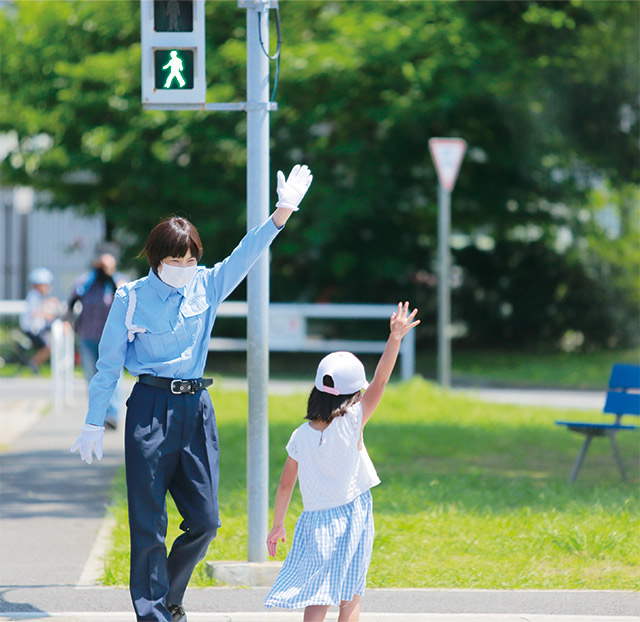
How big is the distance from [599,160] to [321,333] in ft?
18.8

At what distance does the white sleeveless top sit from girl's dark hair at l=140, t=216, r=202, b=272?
0.86 meters

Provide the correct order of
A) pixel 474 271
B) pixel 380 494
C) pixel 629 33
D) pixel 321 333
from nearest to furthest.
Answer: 1. pixel 380 494
2. pixel 629 33
3. pixel 321 333
4. pixel 474 271

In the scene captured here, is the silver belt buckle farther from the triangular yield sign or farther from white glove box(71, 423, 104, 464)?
the triangular yield sign

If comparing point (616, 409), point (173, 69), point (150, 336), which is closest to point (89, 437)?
point (150, 336)

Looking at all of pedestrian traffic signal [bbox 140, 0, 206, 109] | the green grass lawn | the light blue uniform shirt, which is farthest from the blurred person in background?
the light blue uniform shirt

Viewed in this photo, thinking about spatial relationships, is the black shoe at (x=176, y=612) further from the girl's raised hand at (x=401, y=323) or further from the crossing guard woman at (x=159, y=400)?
the girl's raised hand at (x=401, y=323)

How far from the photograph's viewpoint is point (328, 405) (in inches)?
168

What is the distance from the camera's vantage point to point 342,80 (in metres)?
18.7

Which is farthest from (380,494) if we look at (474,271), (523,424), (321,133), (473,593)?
(474,271)

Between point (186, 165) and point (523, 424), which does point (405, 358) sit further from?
point (186, 165)

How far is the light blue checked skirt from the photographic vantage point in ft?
13.8

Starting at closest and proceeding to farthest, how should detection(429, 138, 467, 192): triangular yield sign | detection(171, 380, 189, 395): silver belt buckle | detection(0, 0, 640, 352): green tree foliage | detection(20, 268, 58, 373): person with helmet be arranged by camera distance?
detection(171, 380, 189, 395): silver belt buckle, detection(429, 138, 467, 192): triangular yield sign, detection(20, 268, 58, 373): person with helmet, detection(0, 0, 640, 352): green tree foliage

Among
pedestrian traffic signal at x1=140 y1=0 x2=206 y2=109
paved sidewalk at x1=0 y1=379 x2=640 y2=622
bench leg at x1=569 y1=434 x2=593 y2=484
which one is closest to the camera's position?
paved sidewalk at x1=0 y1=379 x2=640 y2=622

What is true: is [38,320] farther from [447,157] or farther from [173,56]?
[173,56]
